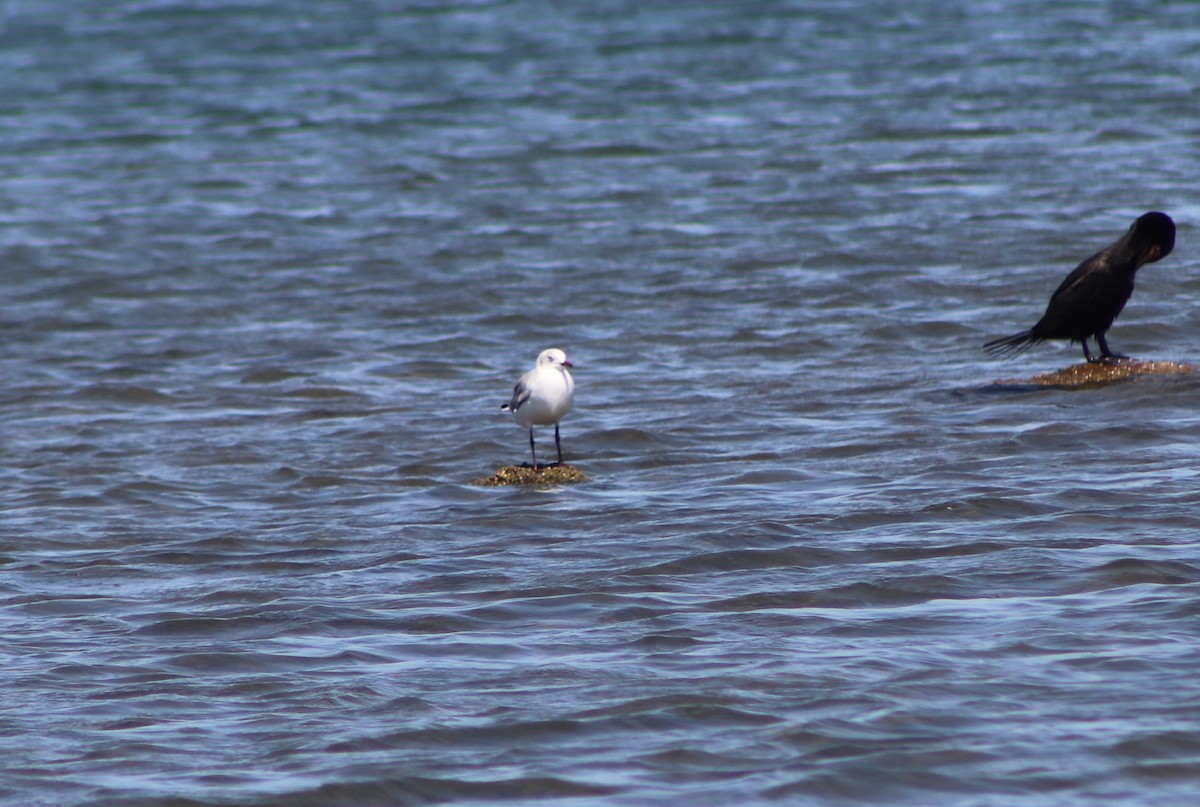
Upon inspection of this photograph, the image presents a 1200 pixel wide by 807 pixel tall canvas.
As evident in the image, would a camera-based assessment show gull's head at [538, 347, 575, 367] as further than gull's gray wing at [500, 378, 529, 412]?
Yes

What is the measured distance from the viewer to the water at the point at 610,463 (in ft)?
17.4

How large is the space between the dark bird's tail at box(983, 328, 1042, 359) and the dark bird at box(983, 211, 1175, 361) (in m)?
0.27

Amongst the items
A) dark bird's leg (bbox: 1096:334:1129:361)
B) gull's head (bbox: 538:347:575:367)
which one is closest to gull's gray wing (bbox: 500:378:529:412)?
gull's head (bbox: 538:347:575:367)

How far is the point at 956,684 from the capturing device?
550cm

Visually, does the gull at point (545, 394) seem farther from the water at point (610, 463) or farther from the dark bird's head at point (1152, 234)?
the dark bird's head at point (1152, 234)

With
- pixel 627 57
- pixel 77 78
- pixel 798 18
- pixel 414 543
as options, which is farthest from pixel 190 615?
pixel 798 18

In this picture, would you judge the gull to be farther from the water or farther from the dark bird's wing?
the dark bird's wing

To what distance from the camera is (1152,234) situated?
1032 centimetres

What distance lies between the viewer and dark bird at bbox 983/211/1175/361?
1027 centimetres

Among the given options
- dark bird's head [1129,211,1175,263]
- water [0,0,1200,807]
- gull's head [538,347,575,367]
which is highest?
dark bird's head [1129,211,1175,263]

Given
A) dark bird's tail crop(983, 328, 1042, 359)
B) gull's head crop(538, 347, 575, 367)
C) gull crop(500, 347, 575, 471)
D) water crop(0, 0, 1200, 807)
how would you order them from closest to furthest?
water crop(0, 0, 1200, 807)
gull crop(500, 347, 575, 471)
gull's head crop(538, 347, 575, 367)
dark bird's tail crop(983, 328, 1042, 359)

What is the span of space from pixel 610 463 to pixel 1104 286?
10.1ft

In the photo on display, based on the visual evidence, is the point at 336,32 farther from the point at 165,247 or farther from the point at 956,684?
the point at 956,684

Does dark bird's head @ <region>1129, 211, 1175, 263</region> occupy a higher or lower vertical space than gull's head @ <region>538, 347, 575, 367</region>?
higher
